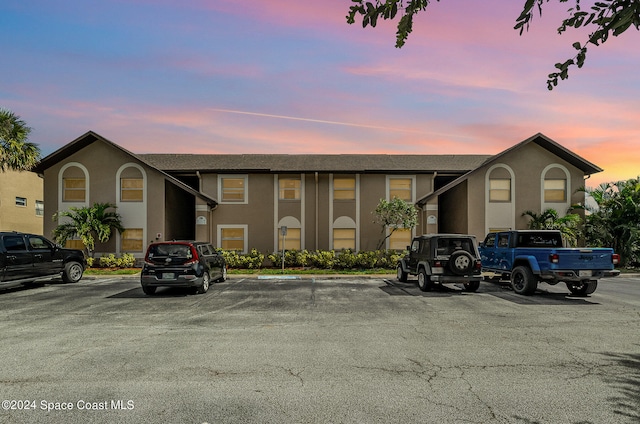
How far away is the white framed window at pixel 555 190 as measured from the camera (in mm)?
23469

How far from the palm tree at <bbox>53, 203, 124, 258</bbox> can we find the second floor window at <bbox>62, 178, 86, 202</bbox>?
55.0 inches

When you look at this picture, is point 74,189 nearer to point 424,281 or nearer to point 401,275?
point 401,275

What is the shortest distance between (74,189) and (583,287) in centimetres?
2601

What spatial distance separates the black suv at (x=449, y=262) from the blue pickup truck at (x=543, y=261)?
1315 millimetres

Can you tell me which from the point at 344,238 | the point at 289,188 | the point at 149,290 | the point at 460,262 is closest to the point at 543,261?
the point at 460,262

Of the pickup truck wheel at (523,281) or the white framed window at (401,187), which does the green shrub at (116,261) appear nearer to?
the white framed window at (401,187)

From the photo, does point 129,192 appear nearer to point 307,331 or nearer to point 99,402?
point 307,331

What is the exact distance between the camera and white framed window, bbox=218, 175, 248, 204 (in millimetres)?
24641

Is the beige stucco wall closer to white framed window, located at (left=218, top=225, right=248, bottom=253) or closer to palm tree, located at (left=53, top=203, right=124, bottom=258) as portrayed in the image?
palm tree, located at (left=53, top=203, right=124, bottom=258)

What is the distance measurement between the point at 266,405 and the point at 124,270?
1898cm

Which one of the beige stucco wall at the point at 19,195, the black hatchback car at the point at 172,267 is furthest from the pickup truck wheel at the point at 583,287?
the beige stucco wall at the point at 19,195

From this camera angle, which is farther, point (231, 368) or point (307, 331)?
point (307, 331)

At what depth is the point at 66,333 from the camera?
798 cm

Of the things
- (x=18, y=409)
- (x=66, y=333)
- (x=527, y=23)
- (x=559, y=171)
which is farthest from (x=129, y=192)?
(x=559, y=171)
